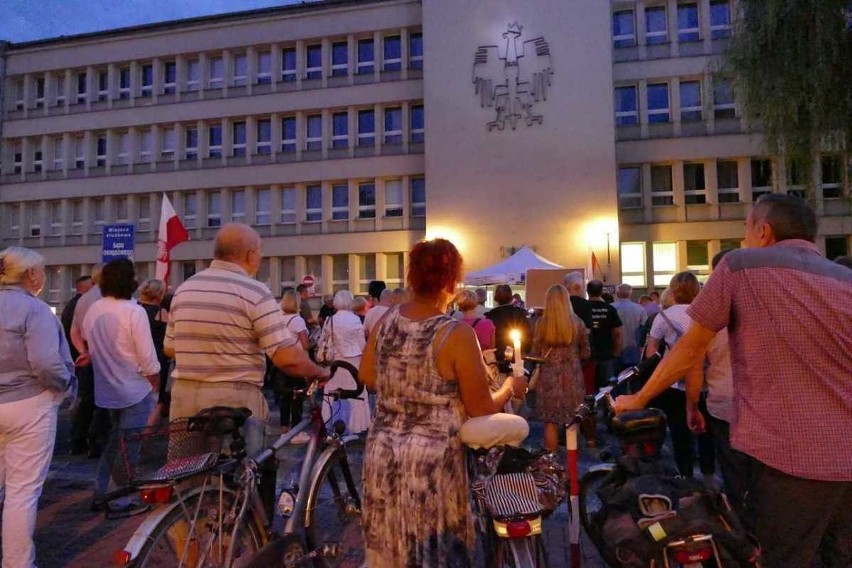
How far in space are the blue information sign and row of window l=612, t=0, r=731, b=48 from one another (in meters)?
22.3

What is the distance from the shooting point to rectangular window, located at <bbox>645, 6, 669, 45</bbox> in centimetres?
2705

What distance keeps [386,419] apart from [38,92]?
1554 inches

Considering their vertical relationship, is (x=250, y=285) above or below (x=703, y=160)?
below

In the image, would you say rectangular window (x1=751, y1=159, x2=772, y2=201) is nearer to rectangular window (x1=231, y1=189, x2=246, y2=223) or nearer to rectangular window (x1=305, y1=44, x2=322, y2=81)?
rectangular window (x1=305, y1=44, x2=322, y2=81)

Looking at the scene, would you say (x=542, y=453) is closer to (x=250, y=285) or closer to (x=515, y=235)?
(x=250, y=285)

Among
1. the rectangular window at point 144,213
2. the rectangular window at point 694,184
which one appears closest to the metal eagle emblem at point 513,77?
the rectangular window at point 694,184

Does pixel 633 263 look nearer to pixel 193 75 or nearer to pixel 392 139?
pixel 392 139

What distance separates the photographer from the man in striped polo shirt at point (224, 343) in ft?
11.2

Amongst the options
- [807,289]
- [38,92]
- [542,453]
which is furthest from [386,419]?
[38,92]

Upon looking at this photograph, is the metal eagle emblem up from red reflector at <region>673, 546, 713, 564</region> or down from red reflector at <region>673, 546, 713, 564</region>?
up

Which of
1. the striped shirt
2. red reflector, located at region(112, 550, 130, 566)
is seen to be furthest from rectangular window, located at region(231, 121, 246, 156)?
red reflector, located at region(112, 550, 130, 566)

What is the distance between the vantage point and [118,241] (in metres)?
12.1

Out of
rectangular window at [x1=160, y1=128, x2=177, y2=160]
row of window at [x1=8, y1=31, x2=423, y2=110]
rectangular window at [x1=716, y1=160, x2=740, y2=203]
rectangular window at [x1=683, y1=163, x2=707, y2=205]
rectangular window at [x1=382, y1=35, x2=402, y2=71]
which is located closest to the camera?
rectangular window at [x1=716, y1=160, x2=740, y2=203]

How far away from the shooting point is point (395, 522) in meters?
2.61
